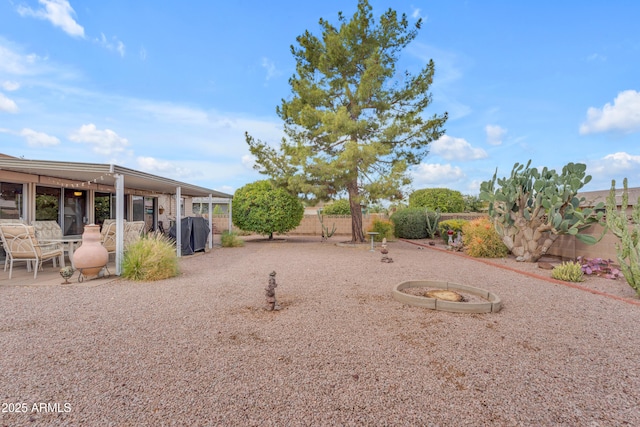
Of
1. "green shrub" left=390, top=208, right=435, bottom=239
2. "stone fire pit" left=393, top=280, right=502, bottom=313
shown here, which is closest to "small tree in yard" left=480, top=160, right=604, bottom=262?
"stone fire pit" left=393, top=280, right=502, bottom=313

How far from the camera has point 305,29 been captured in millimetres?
12758

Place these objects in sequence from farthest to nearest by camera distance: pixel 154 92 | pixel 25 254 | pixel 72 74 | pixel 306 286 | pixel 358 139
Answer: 1. pixel 358 139
2. pixel 154 92
3. pixel 72 74
4. pixel 25 254
5. pixel 306 286

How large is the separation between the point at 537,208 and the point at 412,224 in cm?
759

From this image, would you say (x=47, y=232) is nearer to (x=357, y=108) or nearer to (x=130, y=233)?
(x=130, y=233)

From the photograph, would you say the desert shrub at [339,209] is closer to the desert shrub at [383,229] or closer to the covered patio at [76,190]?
the desert shrub at [383,229]

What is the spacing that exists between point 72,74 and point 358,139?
351 inches

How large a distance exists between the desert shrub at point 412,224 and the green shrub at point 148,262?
1130 centimetres

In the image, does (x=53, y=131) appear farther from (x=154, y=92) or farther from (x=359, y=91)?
(x=359, y=91)

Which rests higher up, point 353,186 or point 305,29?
point 305,29

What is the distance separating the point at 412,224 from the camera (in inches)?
598

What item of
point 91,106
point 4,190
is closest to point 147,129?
point 91,106

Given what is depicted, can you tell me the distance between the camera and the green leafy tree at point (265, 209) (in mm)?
13391

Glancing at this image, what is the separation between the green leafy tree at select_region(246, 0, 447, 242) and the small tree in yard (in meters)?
3.27

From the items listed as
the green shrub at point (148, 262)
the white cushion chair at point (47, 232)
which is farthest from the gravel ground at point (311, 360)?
the white cushion chair at point (47, 232)
